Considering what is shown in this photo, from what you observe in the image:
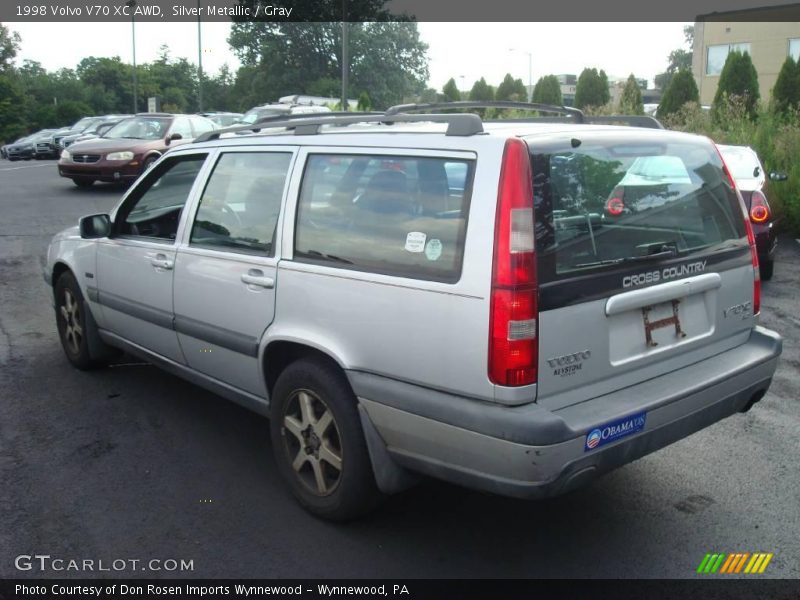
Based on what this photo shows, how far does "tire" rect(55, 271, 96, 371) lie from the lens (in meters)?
5.87

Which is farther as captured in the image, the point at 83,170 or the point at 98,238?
the point at 83,170

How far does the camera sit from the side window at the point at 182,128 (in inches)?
712

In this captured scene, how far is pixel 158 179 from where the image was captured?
5223 millimetres

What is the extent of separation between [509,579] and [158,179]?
331 cm

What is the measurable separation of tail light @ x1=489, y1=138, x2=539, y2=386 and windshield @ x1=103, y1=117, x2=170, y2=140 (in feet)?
52.2

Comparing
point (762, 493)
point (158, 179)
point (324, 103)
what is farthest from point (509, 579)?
point (324, 103)

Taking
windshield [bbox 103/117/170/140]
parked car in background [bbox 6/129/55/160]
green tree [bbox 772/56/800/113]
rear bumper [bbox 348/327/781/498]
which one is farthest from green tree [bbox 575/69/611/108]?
rear bumper [bbox 348/327/781/498]

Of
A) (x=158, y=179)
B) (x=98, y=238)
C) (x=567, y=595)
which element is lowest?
(x=567, y=595)

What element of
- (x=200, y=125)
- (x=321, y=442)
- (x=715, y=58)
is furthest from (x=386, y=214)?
(x=715, y=58)

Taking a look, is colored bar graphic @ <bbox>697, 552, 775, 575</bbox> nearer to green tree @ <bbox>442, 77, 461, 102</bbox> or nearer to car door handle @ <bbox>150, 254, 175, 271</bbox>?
car door handle @ <bbox>150, 254, 175, 271</bbox>

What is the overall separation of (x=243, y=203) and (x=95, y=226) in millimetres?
1569

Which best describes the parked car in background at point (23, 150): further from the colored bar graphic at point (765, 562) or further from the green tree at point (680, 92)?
the colored bar graphic at point (765, 562)

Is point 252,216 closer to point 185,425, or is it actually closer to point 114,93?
point 185,425

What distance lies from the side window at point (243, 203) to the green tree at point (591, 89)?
26451mm
